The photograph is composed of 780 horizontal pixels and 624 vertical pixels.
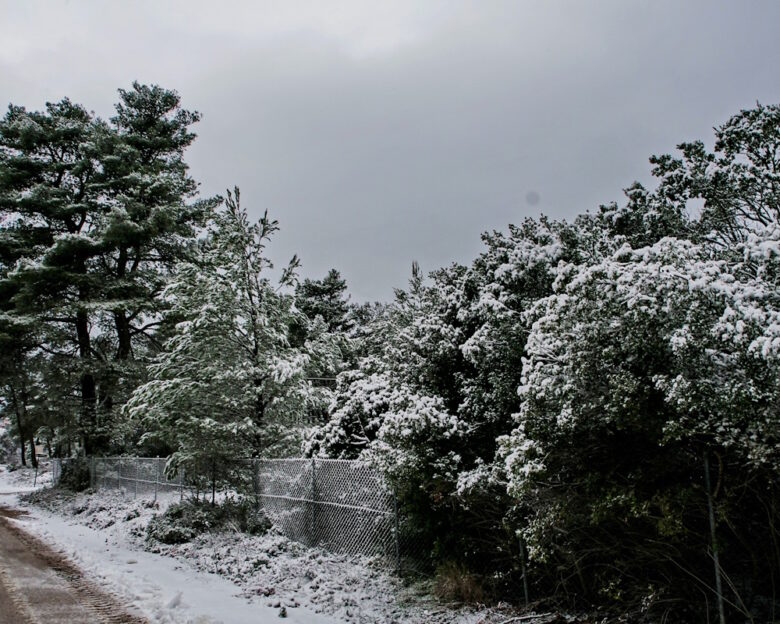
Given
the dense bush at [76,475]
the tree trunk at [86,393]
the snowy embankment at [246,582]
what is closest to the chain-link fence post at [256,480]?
the snowy embankment at [246,582]

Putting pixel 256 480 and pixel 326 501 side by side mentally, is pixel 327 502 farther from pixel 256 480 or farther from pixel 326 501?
pixel 256 480

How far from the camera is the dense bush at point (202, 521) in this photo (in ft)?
34.3

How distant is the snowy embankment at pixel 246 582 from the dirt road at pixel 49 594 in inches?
10.2

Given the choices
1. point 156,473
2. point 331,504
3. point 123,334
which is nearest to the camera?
point 331,504

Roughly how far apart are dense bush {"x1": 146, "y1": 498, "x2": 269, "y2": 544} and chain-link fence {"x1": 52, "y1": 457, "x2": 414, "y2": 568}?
0.25 meters

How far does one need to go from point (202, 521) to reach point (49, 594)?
3867 millimetres

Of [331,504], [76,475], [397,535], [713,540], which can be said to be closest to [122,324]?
[76,475]

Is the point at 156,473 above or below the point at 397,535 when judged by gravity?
below

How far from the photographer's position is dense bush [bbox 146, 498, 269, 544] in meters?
10.5

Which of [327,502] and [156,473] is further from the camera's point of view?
[156,473]

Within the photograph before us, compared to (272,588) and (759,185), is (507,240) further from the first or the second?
(272,588)

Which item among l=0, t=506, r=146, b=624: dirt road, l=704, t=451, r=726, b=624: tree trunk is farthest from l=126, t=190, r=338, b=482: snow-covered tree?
l=704, t=451, r=726, b=624: tree trunk

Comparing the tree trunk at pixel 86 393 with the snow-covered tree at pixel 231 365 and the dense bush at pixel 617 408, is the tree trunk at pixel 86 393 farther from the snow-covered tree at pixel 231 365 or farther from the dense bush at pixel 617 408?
A: the dense bush at pixel 617 408

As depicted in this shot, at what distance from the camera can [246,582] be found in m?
7.72
